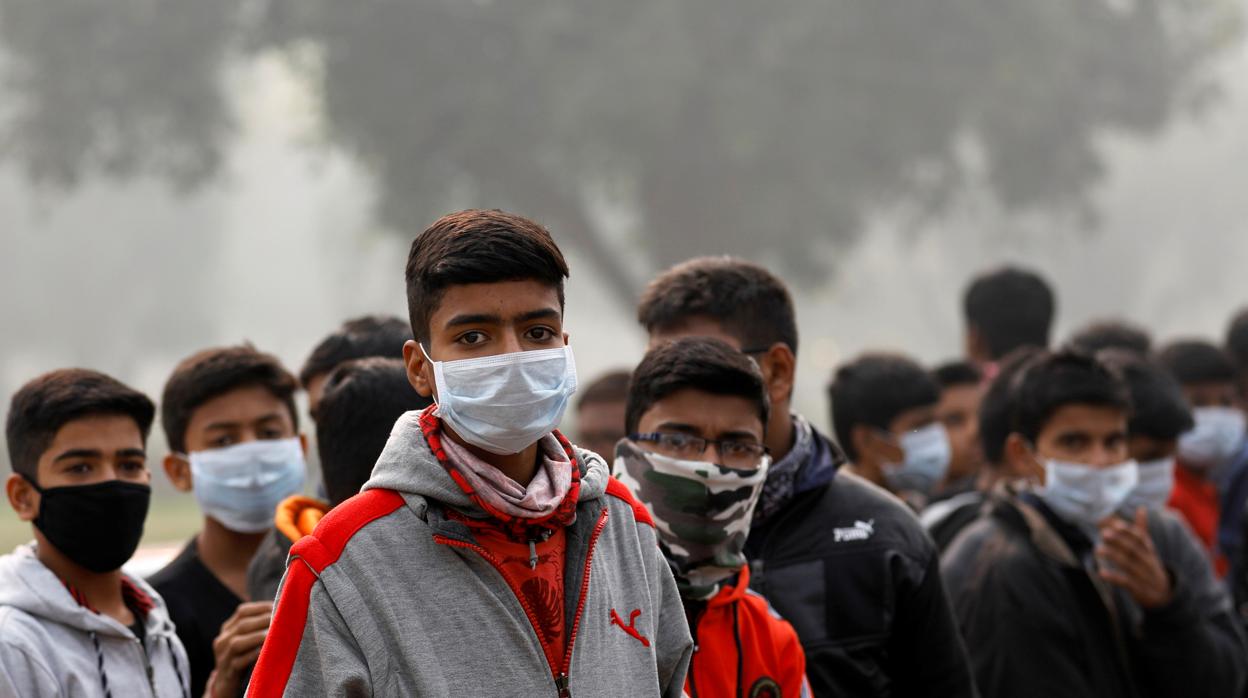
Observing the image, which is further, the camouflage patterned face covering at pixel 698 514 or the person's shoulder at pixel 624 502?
the camouflage patterned face covering at pixel 698 514

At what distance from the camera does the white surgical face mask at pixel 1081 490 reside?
5.27 m

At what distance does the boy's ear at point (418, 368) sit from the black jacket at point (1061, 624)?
100 inches

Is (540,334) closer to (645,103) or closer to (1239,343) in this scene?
(1239,343)

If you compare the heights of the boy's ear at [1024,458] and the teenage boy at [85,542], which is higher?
the teenage boy at [85,542]

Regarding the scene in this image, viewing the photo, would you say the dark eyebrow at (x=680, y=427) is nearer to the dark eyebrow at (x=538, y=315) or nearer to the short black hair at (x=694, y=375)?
the short black hair at (x=694, y=375)

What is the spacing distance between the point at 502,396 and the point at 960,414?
559 cm

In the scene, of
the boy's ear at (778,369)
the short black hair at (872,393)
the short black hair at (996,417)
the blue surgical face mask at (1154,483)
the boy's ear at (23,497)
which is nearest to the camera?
the boy's ear at (23,497)

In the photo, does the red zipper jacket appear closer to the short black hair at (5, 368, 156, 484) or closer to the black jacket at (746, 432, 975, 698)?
the black jacket at (746, 432, 975, 698)

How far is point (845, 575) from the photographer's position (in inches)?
156

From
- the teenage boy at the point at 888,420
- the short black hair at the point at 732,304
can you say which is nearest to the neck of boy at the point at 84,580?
the short black hair at the point at 732,304

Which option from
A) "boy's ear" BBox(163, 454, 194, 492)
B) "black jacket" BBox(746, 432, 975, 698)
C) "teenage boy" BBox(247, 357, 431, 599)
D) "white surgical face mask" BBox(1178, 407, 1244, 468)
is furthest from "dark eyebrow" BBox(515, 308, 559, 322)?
"white surgical face mask" BBox(1178, 407, 1244, 468)

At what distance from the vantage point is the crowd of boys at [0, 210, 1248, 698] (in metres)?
2.70

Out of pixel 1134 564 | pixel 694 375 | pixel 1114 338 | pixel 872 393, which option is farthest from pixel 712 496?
pixel 1114 338

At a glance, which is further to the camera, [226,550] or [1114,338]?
[1114,338]
